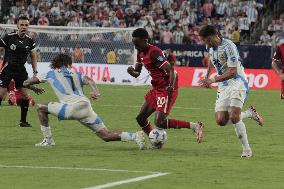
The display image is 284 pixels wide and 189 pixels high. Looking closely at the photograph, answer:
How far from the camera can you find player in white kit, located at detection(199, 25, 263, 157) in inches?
580

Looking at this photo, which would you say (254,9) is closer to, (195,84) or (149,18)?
(149,18)

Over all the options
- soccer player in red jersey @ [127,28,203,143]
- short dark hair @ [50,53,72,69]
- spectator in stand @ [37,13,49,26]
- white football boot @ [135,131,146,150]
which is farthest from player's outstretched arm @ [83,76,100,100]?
spectator in stand @ [37,13,49,26]

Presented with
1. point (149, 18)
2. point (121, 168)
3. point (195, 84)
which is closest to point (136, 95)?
point (195, 84)

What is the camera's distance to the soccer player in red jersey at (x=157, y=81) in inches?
631

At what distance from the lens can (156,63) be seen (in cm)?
1634

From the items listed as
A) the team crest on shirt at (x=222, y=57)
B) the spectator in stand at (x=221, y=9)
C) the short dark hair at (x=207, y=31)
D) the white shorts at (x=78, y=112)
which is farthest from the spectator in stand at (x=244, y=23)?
the short dark hair at (x=207, y=31)

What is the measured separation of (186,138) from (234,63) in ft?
12.6

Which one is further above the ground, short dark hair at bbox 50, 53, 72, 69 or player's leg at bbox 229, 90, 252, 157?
short dark hair at bbox 50, 53, 72, 69

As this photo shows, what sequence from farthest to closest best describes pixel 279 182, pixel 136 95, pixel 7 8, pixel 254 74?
pixel 7 8 < pixel 254 74 < pixel 136 95 < pixel 279 182

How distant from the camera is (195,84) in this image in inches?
1503

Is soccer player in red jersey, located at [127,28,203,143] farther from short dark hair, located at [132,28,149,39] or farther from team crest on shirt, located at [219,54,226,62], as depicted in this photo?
team crest on shirt, located at [219,54,226,62]

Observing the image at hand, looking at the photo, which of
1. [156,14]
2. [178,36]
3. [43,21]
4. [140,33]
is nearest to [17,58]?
[140,33]

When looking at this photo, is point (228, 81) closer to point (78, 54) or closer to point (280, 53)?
point (280, 53)

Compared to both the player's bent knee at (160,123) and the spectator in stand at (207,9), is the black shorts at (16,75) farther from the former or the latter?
the spectator in stand at (207,9)
